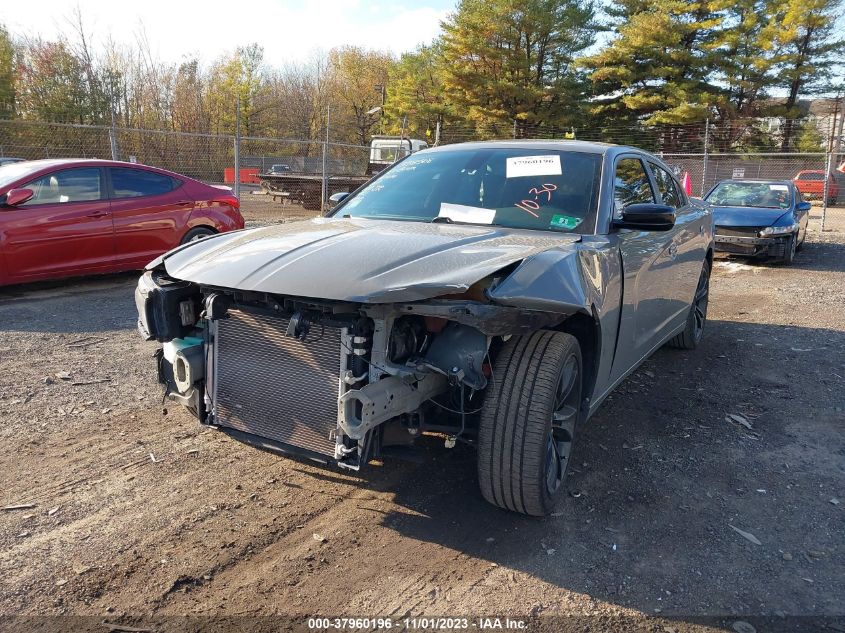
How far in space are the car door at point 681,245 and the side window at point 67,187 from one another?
19.9 ft

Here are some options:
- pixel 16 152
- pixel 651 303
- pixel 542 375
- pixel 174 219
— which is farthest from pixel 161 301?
pixel 16 152

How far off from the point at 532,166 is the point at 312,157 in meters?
25.0

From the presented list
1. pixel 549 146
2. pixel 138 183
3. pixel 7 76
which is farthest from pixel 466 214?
pixel 7 76

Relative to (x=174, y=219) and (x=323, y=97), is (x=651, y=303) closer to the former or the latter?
(x=174, y=219)

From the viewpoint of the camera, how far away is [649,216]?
11.0 ft

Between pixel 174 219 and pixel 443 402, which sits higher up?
pixel 174 219

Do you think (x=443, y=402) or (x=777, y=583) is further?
(x=443, y=402)

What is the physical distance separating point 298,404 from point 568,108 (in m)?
33.3

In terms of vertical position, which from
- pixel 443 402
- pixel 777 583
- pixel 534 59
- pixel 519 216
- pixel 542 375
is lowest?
pixel 777 583

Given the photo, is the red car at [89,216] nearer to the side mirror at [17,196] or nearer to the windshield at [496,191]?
the side mirror at [17,196]

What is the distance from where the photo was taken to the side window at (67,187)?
7.02m

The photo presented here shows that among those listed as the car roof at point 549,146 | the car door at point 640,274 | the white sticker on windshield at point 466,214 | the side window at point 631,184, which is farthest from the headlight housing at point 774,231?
the white sticker on windshield at point 466,214

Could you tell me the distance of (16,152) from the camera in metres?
17.7

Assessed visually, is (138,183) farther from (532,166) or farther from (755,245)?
(755,245)
